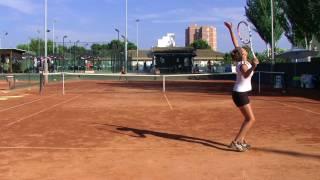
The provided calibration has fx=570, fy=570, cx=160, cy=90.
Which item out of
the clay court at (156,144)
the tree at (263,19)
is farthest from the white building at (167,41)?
the clay court at (156,144)

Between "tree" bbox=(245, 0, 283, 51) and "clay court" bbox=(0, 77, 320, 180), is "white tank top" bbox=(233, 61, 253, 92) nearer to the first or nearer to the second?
"clay court" bbox=(0, 77, 320, 180)

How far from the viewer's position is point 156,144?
11.4 meters

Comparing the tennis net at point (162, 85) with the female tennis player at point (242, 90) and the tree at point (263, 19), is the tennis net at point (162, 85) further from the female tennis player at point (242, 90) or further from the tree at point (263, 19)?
the female tennis player at point (242, 90)

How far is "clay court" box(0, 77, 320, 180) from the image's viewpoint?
8.67m

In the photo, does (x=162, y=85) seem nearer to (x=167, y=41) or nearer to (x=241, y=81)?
(x=241, y=81)

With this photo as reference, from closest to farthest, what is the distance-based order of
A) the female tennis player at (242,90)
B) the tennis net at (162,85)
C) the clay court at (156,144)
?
the clay court at (156,144) < the female tennis player at (242,90) < the tennis net at (162,85)

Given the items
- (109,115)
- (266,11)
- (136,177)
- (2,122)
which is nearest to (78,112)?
(109,115)

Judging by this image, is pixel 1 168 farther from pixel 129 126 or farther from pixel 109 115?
pixel 109 115

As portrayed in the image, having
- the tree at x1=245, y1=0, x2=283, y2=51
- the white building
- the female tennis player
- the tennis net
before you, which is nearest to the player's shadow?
the female tennis player

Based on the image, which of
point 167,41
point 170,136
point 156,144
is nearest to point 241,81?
point 156,144

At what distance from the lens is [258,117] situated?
15945mm

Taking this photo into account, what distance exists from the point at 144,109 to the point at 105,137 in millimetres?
6684

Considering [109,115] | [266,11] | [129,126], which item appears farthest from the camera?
[266,11]

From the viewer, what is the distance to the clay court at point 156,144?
8.67 meters
